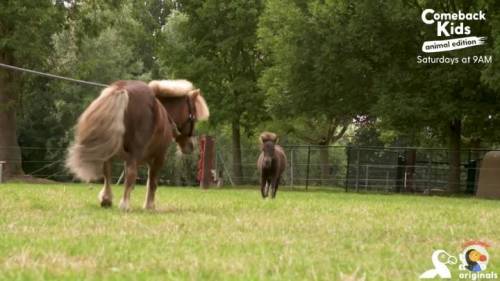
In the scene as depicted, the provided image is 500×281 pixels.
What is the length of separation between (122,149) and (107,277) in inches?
212

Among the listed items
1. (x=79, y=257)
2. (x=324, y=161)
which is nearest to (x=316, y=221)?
(x=79, y=257)

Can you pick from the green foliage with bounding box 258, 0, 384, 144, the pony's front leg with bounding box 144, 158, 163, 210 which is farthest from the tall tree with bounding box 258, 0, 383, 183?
the pony's front leg with bounding box 144, 158, 163, 210

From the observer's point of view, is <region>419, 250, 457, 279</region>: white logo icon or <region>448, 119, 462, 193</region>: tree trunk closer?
<region>419, 250, 457, 279</region>: white logo icon

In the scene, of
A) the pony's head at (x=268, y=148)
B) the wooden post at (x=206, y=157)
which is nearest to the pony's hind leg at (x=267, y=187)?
the pony's head at (x=268, y=148)

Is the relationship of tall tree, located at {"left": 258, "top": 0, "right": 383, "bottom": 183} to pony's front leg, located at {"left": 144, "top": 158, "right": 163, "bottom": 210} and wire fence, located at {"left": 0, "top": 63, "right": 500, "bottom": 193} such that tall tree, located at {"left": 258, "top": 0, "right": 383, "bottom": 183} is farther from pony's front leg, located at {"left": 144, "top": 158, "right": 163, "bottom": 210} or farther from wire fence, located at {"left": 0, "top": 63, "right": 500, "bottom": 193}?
pony's front leg, located at {"left": 144, "top": 158, "right": 163, "bottom": 210}

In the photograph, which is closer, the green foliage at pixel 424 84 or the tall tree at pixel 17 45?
the green foliage at pixel 424 84

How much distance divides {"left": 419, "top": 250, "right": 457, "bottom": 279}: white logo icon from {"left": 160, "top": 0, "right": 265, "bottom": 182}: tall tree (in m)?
32.4

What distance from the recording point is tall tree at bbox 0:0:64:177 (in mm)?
29156

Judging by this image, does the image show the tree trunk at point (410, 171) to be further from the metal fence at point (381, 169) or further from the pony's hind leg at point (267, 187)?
the pony's hind leg at point (267, 187)

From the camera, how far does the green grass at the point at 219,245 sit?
4.14 m

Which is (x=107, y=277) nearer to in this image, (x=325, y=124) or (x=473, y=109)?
(x=473, y=109)

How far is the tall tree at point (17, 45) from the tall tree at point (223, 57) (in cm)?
821

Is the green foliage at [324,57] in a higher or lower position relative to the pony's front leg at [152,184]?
higher

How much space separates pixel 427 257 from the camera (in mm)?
5082
